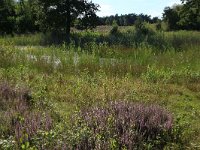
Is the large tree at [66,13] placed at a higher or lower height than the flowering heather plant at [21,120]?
higher

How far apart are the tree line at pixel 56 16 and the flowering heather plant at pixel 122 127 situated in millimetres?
23235

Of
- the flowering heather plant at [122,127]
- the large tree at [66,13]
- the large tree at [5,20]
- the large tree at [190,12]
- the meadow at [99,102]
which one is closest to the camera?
the flowering heather plant at [122,127]

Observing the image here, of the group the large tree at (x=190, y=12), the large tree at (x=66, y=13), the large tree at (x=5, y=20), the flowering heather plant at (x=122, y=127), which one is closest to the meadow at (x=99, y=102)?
the flowering heather plant at (x=122, y=127)

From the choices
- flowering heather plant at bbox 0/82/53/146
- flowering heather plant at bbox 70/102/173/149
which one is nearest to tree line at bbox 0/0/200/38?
flowering heather plant at bbox 0/82/53/146

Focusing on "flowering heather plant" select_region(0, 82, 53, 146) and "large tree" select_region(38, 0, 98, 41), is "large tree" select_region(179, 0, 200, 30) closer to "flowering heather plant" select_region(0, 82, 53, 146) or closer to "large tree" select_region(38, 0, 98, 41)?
"large tree" select_region(38, 0, 98, 41)

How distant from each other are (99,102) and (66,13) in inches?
890

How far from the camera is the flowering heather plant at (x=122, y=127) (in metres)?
4.40

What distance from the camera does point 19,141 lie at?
4.47 m

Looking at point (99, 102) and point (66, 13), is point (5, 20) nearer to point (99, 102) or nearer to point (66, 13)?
point (66, 13)

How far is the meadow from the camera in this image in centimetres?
459

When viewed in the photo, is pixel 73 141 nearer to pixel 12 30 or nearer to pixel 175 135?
pixel 175 135

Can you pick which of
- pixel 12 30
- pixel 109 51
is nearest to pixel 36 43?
pixel 12 30

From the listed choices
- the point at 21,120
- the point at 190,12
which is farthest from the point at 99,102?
the point at 190,12

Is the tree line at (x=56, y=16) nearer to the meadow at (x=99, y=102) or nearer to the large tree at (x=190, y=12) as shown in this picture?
the large tree at (x=190, y=12)
